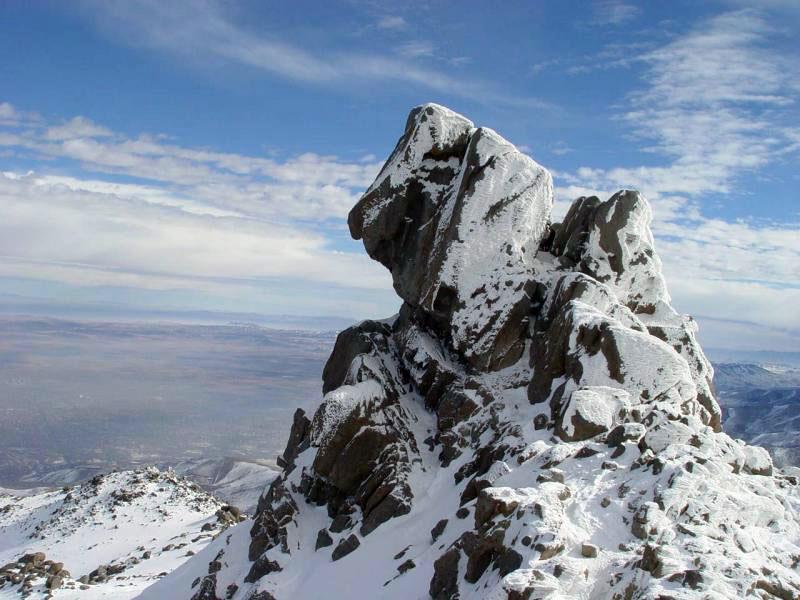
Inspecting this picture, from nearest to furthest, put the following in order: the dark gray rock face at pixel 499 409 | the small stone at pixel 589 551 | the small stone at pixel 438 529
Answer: the small stone at pixel 589 551, the dark gray rock face at pixel 499 409, the small stone at pixel 438 529

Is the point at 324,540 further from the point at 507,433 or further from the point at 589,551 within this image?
the point at 589,551

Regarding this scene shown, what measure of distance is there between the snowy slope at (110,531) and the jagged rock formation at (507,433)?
16.9 m

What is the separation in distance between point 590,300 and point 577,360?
4.72m

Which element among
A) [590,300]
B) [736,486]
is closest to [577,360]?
[590,300]

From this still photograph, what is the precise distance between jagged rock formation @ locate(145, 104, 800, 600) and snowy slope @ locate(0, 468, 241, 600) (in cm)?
1695

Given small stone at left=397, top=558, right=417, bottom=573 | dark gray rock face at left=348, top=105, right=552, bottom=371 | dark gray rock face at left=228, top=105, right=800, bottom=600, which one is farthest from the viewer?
dark gray rock face at left=348, top=105, right=552, bottom=371

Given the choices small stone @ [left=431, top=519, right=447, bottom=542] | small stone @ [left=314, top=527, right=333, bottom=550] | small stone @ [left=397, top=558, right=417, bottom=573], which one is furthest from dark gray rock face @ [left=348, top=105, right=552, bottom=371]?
small stone @ [left=314, top=527, right=333, bottom=550]

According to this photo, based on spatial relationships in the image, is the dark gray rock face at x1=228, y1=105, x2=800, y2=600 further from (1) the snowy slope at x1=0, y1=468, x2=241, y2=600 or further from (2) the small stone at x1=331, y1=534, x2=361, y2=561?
(1) the snowy slope at x1=0, y1=468, x2=241, y2=600

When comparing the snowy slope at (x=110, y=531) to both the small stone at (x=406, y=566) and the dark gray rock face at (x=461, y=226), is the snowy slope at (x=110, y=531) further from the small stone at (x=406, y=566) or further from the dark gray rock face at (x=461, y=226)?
the dark gray rock face at (x=461, y=226)

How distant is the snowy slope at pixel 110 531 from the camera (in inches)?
2238

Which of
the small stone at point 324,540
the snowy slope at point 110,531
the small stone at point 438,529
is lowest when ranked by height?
A: the snowy slope at point 110,531

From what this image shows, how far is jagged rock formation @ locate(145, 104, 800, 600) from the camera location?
831 inches

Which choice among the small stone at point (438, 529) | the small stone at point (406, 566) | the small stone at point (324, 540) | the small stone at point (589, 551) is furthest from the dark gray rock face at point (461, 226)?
the small stone at point (589, 551)

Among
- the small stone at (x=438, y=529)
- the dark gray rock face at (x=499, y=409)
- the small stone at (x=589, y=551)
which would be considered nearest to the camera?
the small stone at (x=589, y=551)
